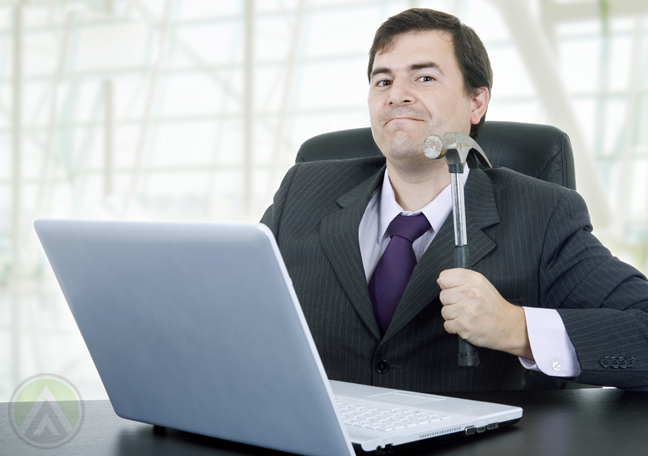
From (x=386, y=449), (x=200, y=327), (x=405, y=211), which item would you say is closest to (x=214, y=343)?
(x=200, y=327)

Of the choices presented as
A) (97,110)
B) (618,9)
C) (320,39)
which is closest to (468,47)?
(618,9)

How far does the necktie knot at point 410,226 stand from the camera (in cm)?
164

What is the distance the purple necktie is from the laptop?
66cm

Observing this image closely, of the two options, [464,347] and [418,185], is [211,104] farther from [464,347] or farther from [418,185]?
[464,347]

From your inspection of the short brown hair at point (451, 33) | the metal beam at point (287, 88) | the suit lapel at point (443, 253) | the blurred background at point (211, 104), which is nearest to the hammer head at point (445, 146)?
the suit lapel at point (443, 253)

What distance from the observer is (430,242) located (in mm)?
1653

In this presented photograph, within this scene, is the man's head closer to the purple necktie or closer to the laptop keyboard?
the purple necktie

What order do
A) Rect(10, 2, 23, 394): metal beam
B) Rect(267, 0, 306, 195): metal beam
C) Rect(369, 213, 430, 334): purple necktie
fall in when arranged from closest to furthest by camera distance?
Rect(369, 213, 430, 334): purple necktie, Rect(10, 2, 23, 394): metal beam, Rect(267, 0, 306, 195): metal beam

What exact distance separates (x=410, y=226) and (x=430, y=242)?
0.21ft

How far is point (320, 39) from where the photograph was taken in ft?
31.6

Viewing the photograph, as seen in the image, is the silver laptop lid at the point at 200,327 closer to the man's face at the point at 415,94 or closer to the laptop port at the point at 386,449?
the laptop port at the point at 386,449

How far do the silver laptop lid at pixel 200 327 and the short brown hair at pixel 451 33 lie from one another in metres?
1.27

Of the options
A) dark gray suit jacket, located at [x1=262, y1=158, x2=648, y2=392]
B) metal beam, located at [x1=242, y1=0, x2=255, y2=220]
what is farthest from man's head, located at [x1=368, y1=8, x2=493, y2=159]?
metal beam, located at [x1=242, y1=0, x2=255, y2=220]

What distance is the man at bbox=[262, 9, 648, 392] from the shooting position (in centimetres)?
128
